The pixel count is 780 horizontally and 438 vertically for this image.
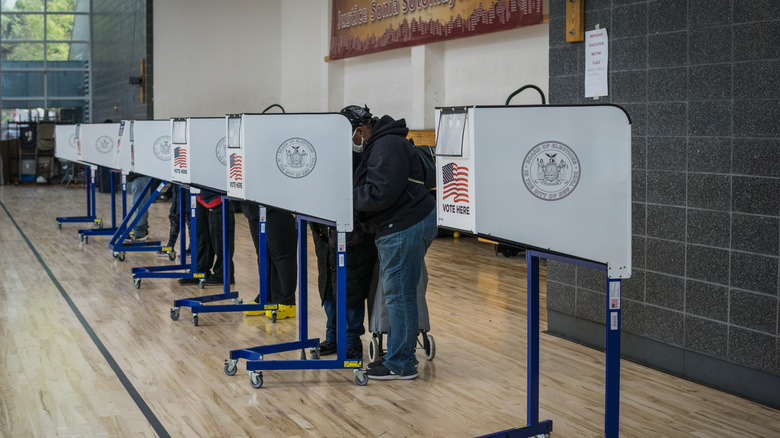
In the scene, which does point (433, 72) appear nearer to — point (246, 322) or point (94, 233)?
point (94, 233)

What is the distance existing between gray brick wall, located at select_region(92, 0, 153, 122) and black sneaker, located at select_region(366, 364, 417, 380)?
489 inches

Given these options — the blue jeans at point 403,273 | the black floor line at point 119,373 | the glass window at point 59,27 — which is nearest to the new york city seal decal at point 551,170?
the blue jeans at point 403,273

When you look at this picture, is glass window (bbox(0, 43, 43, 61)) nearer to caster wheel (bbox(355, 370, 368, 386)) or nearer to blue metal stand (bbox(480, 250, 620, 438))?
caster wheel (bbox(355, 370, 368, 386))

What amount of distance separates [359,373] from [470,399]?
Answer: 602 mm

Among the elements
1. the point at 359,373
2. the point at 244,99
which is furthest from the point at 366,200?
the point at 244,99

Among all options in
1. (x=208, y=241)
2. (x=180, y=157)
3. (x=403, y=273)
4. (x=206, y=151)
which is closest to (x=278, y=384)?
(x=403, y=273)

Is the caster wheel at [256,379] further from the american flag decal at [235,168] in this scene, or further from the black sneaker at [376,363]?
the american flag decal at [235,168]

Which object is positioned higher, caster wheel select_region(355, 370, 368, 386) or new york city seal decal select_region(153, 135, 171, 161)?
new york city seal decal select_region(153, 135, 171, 161)

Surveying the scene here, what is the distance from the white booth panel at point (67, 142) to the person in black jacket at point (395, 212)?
8.62m

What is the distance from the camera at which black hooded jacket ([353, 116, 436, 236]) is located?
4.33 metres

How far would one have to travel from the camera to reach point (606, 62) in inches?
202

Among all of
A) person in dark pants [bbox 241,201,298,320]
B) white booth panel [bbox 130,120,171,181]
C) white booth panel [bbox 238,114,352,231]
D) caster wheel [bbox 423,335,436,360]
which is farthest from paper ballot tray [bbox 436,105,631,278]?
white booth panel [bbox 130,120,171,181]

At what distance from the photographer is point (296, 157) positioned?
4.67m

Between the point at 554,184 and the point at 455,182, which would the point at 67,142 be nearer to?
the point at 455,182
